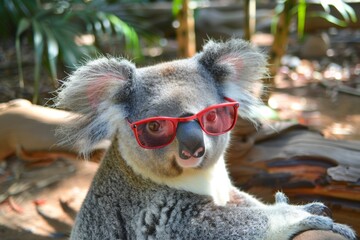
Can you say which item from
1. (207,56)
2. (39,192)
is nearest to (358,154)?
(207,56)

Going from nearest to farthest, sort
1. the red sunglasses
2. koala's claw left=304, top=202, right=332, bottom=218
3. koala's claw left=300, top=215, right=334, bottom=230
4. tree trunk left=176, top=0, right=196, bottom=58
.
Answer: koala's claw left=300, top=215, right=334, bottom=230, the red sunglasses, koala's claw left=304, top=202, right=332, bottom=218, tree trunk left=176, top=0, right=196, bottom=58

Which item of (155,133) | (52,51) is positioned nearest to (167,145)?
(155,133)

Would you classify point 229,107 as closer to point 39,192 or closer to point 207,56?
point 207,56

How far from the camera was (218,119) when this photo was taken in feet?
7.23

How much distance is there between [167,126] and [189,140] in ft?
0.39

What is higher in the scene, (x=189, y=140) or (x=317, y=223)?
(x=189, y=140)

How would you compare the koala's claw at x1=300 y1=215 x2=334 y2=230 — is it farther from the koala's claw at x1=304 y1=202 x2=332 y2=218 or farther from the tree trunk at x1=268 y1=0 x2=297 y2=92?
the tree trunk at x1=268 y1=0 x2=297 y2=92

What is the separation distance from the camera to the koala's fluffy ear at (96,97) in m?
2.23

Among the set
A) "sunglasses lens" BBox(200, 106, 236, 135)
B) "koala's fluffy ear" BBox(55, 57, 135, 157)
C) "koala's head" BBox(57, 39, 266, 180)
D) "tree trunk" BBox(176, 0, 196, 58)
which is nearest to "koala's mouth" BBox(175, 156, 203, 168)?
"koala's head" BBox(57, 39, 266, 180)

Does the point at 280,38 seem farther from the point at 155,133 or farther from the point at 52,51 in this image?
the point at 155,133

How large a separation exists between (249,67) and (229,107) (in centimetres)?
33

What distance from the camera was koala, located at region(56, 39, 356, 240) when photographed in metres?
2.09

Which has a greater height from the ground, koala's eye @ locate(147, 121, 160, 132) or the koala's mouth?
koala's eye @ locate(147, 121, 160, 132)

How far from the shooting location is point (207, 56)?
2385 millimetres
